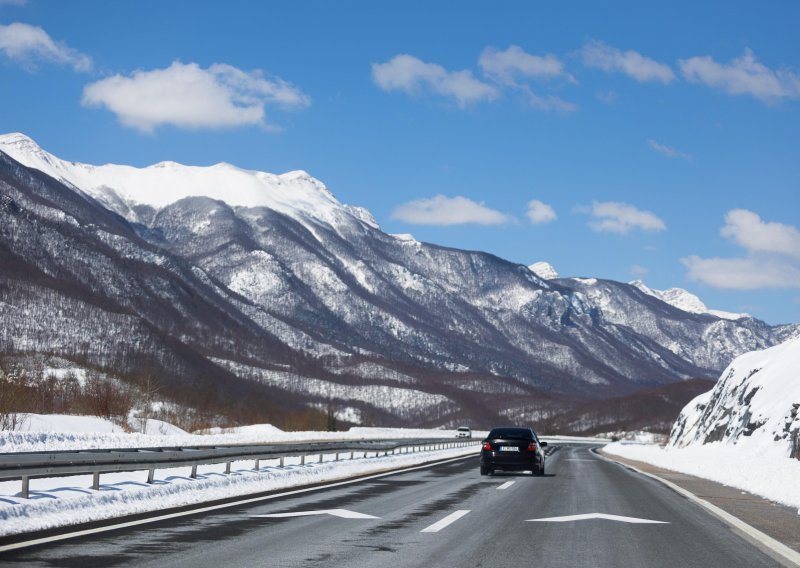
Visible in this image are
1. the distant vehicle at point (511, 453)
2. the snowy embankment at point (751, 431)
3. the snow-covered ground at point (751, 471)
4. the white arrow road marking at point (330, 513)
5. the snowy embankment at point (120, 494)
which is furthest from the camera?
the distant vehicle at point (511, 453)

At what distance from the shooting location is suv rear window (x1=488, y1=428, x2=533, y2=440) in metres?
29.2

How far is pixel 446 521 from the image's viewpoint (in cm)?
1441

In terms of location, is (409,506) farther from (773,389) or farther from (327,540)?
(773,389)

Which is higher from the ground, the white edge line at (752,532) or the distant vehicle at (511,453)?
the distant vehicle at (511,453)

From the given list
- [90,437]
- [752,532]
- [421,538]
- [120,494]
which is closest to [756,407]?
[752,532]

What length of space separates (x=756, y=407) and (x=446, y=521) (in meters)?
34.4

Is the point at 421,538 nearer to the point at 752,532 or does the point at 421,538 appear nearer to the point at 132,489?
Result: the point at 752,532

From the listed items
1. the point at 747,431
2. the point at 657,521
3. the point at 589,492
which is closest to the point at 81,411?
the point at 747,431

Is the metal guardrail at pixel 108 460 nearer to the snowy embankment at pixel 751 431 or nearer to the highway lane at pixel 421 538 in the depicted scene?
the highway lane at pixel 421 538

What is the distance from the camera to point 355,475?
28.9m

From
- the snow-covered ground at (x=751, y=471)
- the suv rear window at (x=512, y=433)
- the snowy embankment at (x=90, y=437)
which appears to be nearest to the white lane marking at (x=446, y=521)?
the snow-covered ground at (x=751, y=471)

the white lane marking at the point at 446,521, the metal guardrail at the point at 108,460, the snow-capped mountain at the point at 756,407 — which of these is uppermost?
the snow-capped mountain at the point at 756,407

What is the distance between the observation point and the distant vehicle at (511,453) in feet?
94.5

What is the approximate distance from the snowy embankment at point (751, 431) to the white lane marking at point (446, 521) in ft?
23.6
